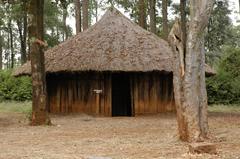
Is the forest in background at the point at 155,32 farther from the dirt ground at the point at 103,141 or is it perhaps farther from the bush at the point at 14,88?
the dirt ground at the point at 103,141

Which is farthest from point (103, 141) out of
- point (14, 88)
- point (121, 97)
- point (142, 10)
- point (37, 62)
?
point (14, 88)

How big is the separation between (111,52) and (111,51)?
0.07 meters

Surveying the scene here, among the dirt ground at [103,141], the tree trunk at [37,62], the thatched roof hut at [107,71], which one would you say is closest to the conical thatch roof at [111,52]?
the thatched roof hut at [107,71]

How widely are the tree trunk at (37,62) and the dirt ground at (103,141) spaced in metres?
0.51

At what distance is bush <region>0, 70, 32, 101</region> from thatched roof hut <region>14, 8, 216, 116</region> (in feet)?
26.6

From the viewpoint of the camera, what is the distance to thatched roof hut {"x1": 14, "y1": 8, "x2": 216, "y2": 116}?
19.5 m

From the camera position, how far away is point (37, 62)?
51.8ft

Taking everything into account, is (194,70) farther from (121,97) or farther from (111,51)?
Answer: (121,97)

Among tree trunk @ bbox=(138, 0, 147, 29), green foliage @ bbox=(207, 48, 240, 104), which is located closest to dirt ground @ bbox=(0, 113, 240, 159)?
tree trunk @ bbox=(138, 0, 147, 29)

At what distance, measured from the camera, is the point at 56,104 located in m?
20.9

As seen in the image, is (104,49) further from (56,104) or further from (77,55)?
(56,104)

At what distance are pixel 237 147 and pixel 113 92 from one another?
486 inches

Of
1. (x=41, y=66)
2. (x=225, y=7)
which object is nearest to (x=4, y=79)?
(x=41, y=66)

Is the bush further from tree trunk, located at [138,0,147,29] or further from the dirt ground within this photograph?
the dirt ground
